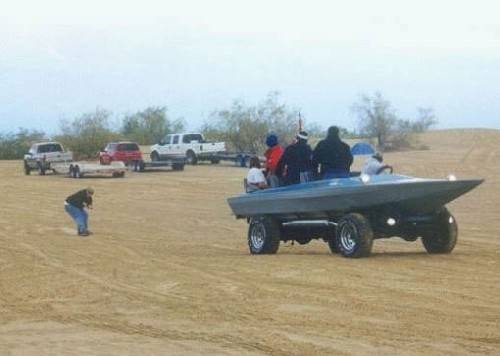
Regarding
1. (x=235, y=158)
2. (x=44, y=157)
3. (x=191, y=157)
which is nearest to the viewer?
(x=44, y=157)

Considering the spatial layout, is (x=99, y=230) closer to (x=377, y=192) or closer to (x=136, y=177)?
(x=377, y=192)

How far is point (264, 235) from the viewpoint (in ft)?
59.7

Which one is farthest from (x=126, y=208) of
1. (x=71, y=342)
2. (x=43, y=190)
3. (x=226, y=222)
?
(x=71, y=342)

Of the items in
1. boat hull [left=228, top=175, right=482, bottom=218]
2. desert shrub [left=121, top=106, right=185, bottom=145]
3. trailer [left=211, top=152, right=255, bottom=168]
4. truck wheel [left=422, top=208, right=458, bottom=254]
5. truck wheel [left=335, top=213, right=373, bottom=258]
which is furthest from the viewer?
desert shrub [left=121, top=106, right=185, bottom=145]

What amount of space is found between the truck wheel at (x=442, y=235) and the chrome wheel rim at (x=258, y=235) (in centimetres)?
263

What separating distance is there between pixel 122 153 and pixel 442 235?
4157 centimetres

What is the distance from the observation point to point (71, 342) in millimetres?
10117

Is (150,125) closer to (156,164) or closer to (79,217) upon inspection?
(156,164)

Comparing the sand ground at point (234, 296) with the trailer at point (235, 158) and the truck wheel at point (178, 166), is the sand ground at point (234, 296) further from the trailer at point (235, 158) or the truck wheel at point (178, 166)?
the trailer at point (235, 158)

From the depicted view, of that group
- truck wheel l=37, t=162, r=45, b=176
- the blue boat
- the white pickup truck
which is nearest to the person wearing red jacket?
the blue boat

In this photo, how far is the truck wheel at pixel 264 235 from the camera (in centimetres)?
1809

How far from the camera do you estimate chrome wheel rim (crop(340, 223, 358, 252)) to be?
Answer: 16370mm

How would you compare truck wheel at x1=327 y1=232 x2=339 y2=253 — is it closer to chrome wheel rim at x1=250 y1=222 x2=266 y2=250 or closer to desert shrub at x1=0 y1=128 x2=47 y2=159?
chrome wheel rim at x1=250 y1=222 x2=266 y2=250

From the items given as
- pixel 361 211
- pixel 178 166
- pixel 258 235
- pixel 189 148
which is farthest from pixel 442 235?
pixel 189 148
